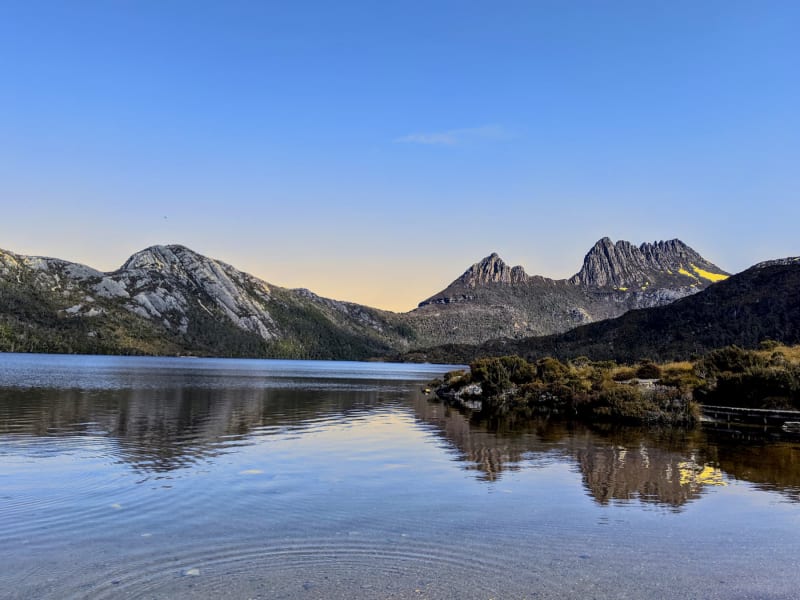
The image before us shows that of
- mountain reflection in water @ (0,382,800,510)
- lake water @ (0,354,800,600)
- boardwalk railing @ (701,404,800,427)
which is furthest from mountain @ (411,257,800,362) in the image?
lake water @ (0,354,800,600)

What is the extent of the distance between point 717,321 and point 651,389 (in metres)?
111

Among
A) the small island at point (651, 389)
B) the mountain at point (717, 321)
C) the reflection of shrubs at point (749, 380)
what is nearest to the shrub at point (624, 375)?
the small island at point (651, 389)

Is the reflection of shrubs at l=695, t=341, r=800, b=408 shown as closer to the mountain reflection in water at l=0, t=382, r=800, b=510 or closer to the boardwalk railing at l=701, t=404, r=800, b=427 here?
the boardwalk railing at l=701, t=404, r=800, b=427

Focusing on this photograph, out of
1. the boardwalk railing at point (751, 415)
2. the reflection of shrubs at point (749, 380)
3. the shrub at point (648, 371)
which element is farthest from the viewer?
the shrub at point (648, 371)

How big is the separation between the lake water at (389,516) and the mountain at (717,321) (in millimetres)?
108735

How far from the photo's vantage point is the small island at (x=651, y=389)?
44.9 m

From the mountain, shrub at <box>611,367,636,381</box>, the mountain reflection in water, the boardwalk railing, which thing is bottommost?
the mountain reflection in water

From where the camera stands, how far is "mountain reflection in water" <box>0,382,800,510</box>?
73.3 feet

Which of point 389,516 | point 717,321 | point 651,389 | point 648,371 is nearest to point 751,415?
point 651,389

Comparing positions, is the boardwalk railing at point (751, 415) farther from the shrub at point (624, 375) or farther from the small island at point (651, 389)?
the shrub at point (624, 375)

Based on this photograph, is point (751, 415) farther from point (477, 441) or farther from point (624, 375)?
point (477, 441)

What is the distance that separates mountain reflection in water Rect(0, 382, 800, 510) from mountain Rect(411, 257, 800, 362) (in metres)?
96.4

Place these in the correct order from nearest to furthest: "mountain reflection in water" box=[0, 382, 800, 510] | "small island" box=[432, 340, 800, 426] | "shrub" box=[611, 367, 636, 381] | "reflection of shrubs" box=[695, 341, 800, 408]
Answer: "mountain reflection in water" box=[0, 382, 800, 510] → "reflection of shrubs" box=[695, 341, 800, 408] → "small island" box=[432, 340, 800, 426] → "shrub" box=[611, 367, 636, 381]

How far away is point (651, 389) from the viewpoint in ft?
Answer: 161
